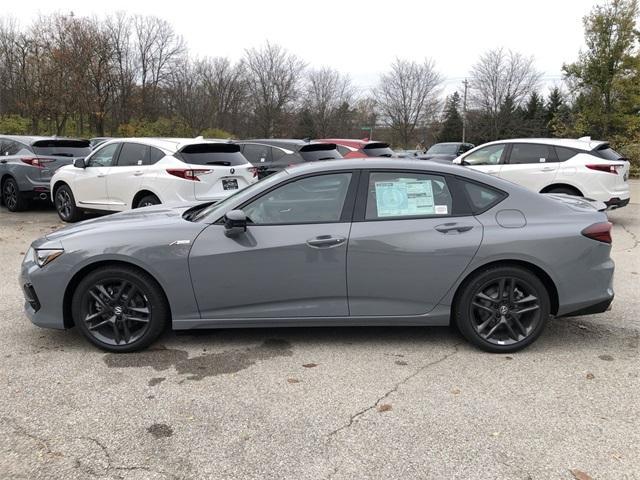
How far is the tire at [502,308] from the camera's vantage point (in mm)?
4023

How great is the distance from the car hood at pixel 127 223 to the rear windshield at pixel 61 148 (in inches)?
305

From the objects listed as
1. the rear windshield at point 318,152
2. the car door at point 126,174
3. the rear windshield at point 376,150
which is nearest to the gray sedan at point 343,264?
the car door at point 126,174

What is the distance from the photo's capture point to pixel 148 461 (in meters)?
2.78

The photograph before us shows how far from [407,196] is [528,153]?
6.90m

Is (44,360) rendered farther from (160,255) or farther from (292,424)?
(292,424)

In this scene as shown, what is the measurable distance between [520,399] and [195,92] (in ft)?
141

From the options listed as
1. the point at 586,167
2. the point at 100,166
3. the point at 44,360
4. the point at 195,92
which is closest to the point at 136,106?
the point at 195,92

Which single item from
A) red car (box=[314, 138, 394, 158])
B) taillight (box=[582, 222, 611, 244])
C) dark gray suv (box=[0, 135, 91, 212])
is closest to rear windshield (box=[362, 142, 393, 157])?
red car (box=[314, 138, 394, 158])

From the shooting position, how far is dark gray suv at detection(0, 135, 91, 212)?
11.0 m

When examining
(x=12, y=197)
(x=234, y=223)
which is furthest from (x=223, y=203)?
(x=12, y=197)

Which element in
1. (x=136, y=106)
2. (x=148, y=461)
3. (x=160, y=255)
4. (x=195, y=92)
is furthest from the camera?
(x=195, y=92)

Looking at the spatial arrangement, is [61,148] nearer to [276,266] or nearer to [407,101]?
[276,266]

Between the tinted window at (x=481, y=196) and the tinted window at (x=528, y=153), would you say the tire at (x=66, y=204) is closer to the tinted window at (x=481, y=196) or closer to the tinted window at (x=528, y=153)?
the tinted window at (x=481, y=196)

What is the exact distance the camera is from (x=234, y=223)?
3.93 metres
